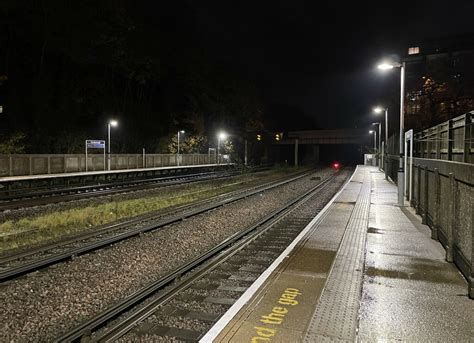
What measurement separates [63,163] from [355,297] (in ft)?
86.7

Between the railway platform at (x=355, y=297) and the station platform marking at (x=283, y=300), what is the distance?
1cm

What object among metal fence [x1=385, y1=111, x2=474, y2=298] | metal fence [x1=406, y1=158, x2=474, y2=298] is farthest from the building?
metal fence [x1=406, y1=158, x2=474, y2=298]

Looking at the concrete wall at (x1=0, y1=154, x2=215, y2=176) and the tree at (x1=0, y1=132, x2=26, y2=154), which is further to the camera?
the tree at (x1=0, y1=132, x2=26, y2=154)

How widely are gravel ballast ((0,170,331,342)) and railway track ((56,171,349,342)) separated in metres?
0.45

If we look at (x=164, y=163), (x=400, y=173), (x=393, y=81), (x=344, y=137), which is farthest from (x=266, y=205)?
(x=344, y=137)

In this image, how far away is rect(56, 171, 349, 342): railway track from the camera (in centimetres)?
555

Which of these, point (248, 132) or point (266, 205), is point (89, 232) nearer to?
point (266, 205)

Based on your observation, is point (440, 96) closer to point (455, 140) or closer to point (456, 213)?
point (455, 140)

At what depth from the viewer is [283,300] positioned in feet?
20.2

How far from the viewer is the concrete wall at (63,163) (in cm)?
2466

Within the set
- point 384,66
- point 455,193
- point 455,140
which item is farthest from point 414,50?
point 455,193

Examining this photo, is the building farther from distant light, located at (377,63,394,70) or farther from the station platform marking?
the station platform marking

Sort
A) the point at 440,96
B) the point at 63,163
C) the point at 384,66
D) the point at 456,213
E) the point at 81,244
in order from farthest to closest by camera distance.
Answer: the point at 440,96
the point at 63,163
the point at 384,66
the point at 81,244
the point at 456,213

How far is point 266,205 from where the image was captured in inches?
747
